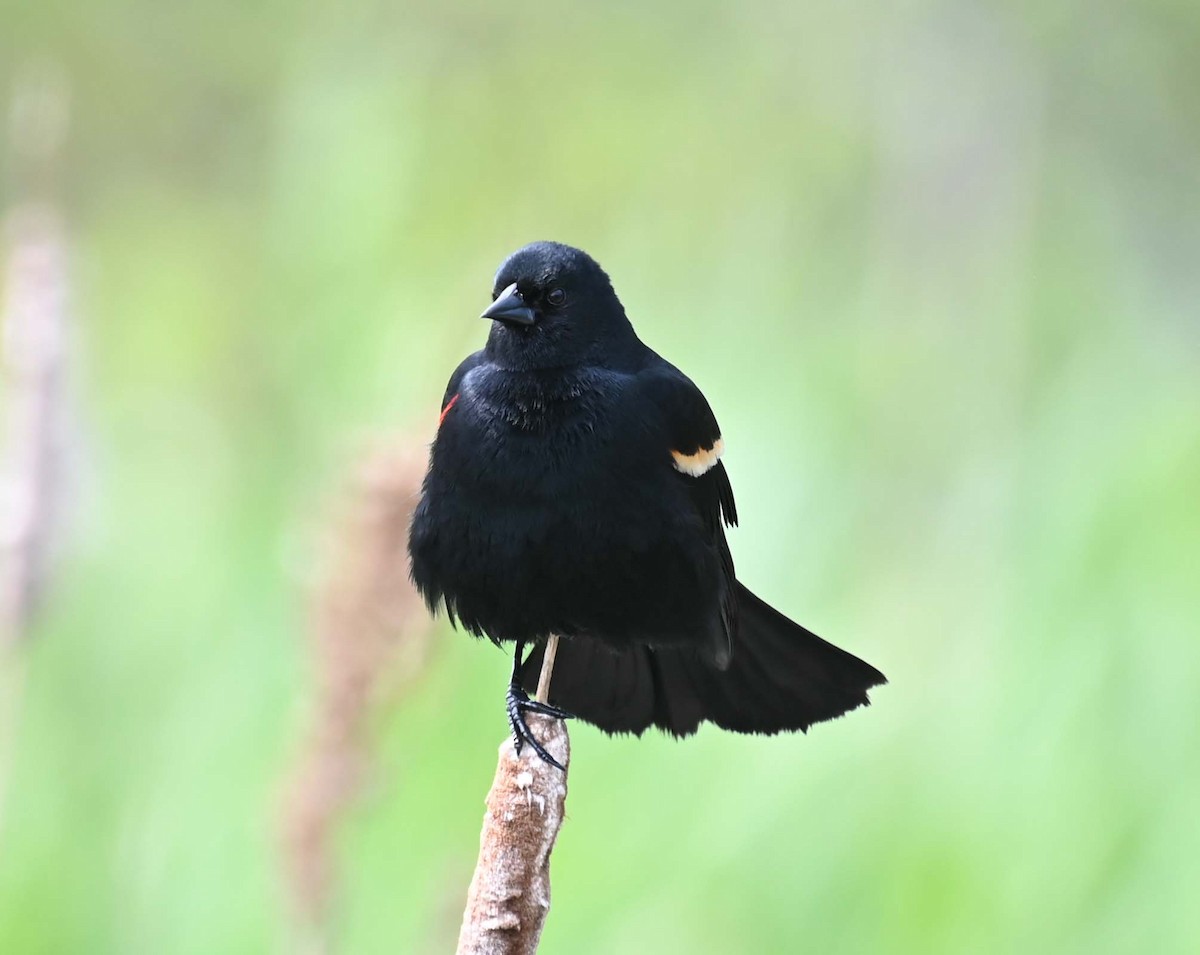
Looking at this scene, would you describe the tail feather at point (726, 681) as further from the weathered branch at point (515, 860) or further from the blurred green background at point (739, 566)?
the weathered branch at point (515, 860)

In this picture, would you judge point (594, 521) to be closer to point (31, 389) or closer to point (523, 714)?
point (523, 714)

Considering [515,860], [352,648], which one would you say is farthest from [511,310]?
[515,860]

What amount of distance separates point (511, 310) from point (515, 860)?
2.49ft

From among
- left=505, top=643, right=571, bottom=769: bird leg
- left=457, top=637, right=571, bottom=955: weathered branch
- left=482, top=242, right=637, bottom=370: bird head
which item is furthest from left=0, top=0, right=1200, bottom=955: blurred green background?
left=457, top=637, right=571, bottom=955: weathered branch

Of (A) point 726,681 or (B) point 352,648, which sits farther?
(A) point 726,681

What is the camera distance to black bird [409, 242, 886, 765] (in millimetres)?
1668

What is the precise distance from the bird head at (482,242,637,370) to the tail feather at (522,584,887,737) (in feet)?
1.24

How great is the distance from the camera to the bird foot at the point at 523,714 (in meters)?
1.37

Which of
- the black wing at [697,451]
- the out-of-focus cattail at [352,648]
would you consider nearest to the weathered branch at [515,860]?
the out-of-focus cattail at [352,648]

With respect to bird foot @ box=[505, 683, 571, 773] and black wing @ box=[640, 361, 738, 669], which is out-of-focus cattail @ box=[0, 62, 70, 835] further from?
black wing @ box=[640, 361, 738, 669]

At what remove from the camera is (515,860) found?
118 centimetres

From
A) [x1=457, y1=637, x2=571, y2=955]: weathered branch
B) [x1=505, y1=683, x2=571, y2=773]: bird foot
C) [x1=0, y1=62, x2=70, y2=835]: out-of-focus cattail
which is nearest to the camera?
[x1=457, y1=637, x2=571, y2=955]: weathered branch

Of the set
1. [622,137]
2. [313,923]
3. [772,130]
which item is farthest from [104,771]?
[772,130]

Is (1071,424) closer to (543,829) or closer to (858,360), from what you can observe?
(858,360)
